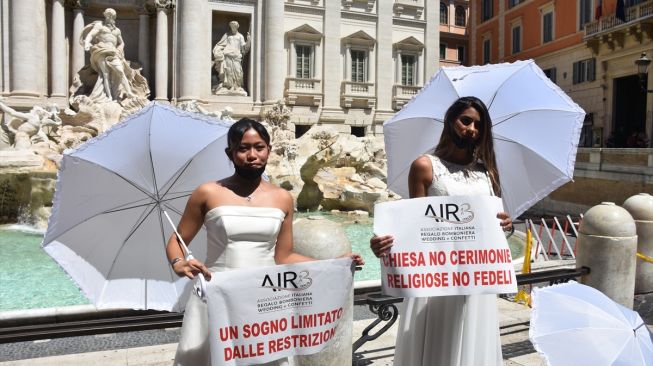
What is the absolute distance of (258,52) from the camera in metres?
23.1

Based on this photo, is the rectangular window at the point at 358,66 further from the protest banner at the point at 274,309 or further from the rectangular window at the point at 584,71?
the protest banner at the point at 274,309

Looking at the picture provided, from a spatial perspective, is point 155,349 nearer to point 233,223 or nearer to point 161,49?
point 233,223

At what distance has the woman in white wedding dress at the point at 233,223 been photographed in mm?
2275

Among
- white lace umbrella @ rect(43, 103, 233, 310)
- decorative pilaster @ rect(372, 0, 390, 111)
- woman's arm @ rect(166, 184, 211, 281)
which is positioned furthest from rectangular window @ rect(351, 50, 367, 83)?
woman's arm @ rect(166, 184, 211, 281)

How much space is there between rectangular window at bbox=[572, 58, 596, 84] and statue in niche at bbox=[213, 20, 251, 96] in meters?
17.1

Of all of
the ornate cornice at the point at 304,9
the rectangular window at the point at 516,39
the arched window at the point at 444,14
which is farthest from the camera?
the arched window at the point at 444,14

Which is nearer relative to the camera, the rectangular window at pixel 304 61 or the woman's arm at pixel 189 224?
the woman's arm at pixel 189 224

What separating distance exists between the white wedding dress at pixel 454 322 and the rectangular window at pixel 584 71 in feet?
91.1

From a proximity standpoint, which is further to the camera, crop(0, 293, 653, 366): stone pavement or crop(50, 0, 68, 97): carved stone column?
crop(50, 0, 68, 97): carved stone column

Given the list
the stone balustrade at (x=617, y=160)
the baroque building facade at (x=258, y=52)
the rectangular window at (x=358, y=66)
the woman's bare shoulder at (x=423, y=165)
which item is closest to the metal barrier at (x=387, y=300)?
the woman's bare shoulder at (x=423, y=165)

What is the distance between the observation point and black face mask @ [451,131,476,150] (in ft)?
8.88

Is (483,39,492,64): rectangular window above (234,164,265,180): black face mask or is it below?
above

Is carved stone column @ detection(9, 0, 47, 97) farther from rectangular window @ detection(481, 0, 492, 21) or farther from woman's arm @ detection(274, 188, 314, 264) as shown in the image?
rectangular window @ detection(481, 0, 492, 21)

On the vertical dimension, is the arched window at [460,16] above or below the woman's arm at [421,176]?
above
